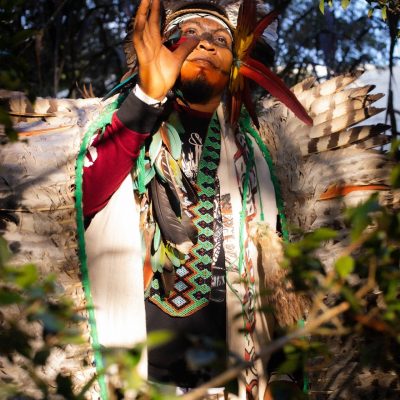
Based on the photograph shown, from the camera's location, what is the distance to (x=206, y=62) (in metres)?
1.82

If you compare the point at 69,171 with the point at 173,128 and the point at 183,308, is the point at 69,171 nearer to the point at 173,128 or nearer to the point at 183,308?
the point at 173,128

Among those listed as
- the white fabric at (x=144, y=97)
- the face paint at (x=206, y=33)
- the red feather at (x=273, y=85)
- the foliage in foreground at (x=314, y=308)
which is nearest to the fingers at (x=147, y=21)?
the white fabric at (x=144, y=97)

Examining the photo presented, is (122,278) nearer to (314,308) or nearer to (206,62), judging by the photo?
(206,62)

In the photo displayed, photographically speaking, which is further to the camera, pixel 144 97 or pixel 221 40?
pixel 221 40

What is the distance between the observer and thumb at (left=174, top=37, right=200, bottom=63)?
Result: 1.61 meters

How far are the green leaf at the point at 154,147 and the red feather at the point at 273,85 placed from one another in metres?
0.34

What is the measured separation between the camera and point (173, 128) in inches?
71.4

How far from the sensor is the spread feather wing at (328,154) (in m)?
1.94

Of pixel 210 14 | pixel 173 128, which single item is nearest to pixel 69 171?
pixel 173 128

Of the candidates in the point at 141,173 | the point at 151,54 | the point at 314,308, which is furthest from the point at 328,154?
the point at 314,308

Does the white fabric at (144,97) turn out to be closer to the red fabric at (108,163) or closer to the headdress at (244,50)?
the red fabric at (108,163)

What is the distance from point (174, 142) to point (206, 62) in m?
0.23

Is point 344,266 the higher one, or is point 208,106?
point 208,106

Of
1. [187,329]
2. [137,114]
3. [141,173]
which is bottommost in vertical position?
[187,329]
